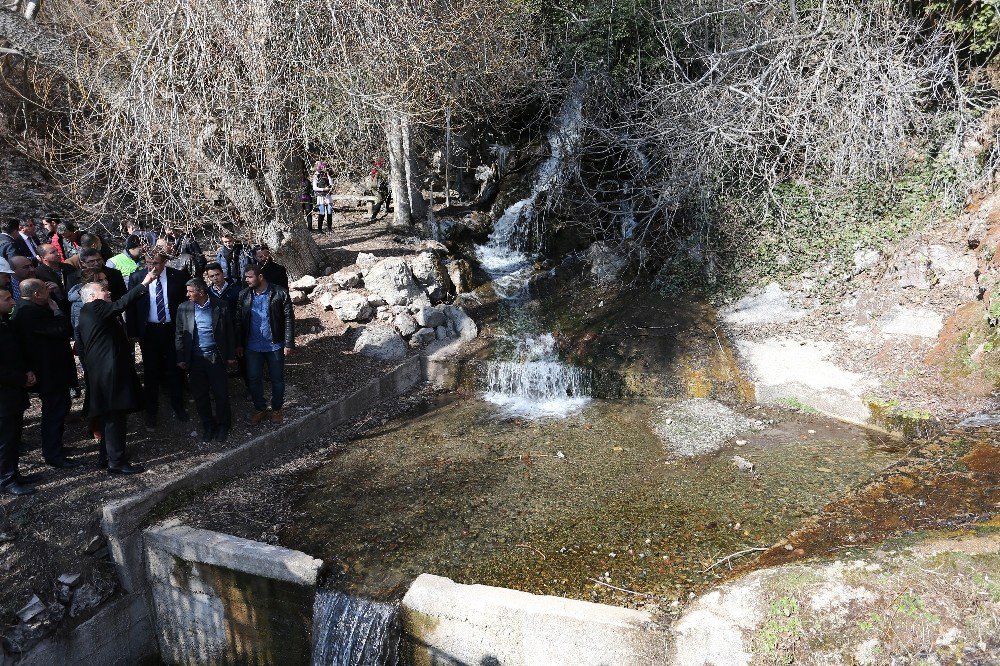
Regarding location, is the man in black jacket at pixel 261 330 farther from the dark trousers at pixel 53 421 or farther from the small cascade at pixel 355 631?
the small cascade at pixel 355 631

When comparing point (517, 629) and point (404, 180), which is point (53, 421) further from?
point (404, 180)

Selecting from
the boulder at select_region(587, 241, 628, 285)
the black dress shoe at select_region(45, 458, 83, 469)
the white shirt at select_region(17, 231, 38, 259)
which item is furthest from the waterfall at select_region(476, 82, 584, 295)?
the black dress shoe at select_region(45, 458, 83, 469)

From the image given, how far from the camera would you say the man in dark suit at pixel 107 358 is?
5.71m

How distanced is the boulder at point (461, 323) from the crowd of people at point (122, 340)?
9.96ft

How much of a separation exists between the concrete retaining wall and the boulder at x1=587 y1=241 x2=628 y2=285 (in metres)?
8.00

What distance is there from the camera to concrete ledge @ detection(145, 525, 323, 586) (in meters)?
5.14

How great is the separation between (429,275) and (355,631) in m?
6.91

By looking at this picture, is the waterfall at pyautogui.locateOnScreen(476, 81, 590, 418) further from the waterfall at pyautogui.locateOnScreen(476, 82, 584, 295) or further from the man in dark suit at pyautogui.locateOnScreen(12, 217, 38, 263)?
the man in dark suit at pyautogui.locateOnScreen(12, 217, 38, 263)

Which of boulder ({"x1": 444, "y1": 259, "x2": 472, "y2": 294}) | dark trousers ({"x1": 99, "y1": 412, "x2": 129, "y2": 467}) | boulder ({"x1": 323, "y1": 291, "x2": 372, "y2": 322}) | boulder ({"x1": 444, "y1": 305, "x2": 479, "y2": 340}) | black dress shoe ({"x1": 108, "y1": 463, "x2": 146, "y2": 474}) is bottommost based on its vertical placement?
black dress shoe ({"x1": 108, "y1": 463, "x2": 146, "y2": 474})

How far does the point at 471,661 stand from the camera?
479 centimetres

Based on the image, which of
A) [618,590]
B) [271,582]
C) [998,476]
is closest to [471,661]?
[618,590]

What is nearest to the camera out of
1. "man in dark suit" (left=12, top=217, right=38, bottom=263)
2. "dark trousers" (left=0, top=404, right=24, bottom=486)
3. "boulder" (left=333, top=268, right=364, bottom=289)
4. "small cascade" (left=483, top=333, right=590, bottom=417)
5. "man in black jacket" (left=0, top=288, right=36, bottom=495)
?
"man in black jacket" (left=0, top=288, right=36, bottom=495)

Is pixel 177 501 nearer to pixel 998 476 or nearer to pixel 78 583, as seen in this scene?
pixel 78 583

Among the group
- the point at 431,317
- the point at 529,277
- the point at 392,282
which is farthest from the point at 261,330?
the point at 529,277
